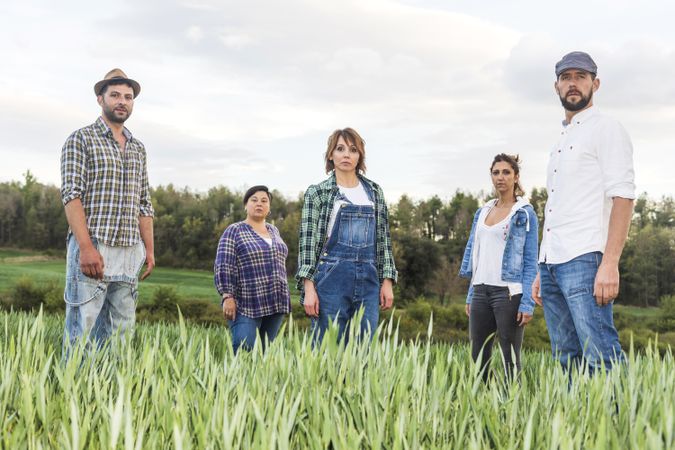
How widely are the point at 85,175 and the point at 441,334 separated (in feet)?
33.9

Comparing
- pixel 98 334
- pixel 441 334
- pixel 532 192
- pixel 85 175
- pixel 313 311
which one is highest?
pixel 532 192

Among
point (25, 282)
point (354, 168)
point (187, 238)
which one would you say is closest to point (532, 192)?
point (187, 238)

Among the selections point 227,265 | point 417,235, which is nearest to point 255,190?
point 227,265

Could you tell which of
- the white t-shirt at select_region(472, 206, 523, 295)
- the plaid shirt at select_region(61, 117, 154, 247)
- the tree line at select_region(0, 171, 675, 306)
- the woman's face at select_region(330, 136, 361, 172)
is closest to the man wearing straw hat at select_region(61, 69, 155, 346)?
the plaid shirt at select_region(61, 117, 154, 247)

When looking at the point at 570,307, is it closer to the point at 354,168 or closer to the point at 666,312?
the point at 354,168

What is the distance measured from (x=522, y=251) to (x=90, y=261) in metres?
2.76

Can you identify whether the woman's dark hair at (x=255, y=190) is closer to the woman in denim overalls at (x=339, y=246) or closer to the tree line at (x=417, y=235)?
the woman in denim overalls at (x=339, y=246)

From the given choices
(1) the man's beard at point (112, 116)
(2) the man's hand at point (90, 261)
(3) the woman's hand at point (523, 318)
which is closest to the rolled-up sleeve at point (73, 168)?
(1) the man's beard at point (112, 116)

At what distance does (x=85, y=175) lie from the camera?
13.0 feet

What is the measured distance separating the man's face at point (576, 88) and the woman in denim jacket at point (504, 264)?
1085mm

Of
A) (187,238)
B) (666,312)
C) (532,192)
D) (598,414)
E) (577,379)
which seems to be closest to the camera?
→ (598,414)

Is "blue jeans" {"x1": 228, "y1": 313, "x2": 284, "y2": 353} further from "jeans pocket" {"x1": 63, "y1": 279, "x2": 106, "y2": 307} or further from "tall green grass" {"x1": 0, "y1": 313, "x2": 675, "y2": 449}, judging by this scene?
"tall green grass" {"x1": 0, "y1": 313, "x2": 675, "y2": 449}

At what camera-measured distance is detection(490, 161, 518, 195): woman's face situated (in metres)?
4.59

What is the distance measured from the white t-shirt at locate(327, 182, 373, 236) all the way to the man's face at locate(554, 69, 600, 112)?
1316mm
